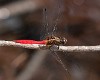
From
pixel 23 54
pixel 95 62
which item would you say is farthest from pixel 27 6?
pixel 95 62

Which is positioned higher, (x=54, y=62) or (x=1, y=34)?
(x=1, y=34)

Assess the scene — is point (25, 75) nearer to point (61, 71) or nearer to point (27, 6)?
point (61, 71)

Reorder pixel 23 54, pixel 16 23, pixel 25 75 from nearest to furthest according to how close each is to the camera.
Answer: pixel 25 75, pixel 23 54, pixel 16 23

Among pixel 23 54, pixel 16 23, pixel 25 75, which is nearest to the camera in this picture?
pixel 25 75

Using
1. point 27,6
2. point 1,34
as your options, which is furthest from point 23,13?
point 1,34

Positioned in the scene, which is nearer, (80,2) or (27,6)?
(27,6)

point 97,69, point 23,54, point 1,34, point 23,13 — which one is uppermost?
point 23,13
